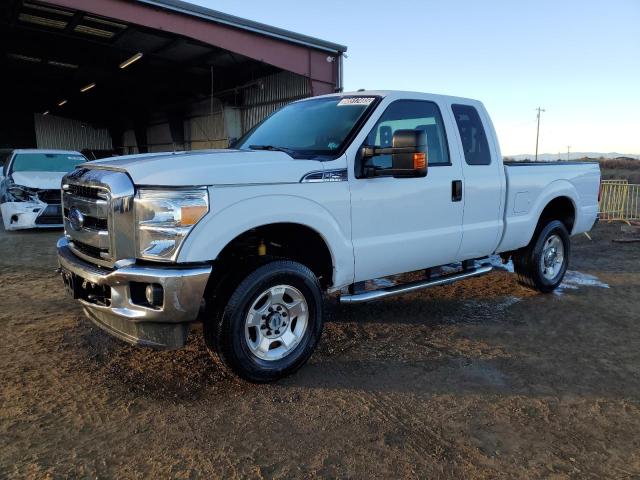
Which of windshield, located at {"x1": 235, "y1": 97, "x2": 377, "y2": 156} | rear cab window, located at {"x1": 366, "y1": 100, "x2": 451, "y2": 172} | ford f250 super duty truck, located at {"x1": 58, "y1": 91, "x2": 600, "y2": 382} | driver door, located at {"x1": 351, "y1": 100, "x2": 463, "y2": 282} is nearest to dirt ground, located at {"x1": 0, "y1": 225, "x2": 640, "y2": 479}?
ford f250 super duty truck, located at {"x1": 58, "y1": 91, "x2": 600, "y2": 382}

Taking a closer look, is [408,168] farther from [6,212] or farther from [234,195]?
[6,212]

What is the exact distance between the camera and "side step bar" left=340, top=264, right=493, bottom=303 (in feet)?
12.8

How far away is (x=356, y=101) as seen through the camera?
427 cm

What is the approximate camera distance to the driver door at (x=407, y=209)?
389 centimetres

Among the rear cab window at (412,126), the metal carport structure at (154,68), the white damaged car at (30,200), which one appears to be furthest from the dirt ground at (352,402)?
the metal carport structure at (154,68)

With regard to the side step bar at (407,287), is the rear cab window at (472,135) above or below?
above

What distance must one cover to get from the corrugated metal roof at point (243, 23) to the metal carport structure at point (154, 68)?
0.09 feet

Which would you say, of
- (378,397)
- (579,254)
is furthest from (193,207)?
(579,254)

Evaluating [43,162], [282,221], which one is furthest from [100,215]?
[43,162]

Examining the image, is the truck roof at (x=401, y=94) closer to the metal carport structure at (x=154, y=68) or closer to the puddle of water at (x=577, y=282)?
the puddle of water at (x=577, y=282)

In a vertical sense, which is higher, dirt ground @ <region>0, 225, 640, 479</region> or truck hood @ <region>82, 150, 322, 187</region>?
truck hood @ <region>82, 150, 322, 187</region>

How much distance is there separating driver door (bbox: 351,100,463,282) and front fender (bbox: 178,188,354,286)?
137 millimetres

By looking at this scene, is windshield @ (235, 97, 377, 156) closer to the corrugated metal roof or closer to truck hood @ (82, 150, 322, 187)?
truck hood @ (82, 150, 322, 187)

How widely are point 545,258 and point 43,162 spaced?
34.1 feet
